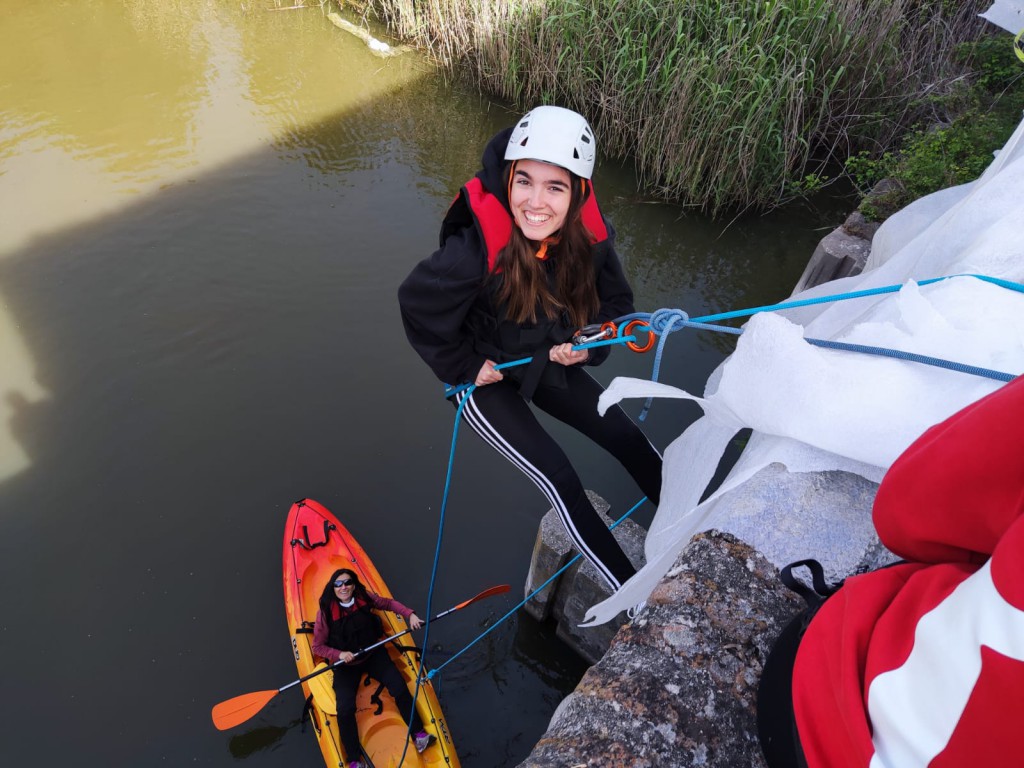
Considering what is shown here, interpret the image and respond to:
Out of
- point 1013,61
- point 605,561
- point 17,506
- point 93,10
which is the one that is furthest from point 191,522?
point 93,10

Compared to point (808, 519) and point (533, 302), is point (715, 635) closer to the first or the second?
point (808, 519)

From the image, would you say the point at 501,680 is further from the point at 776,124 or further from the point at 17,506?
the point at 776,124

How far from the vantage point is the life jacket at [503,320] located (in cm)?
278

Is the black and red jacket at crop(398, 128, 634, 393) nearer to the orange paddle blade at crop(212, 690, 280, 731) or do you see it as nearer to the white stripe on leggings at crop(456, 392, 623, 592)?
the white stripe on leggings at crop(456, 392, 623, 592)

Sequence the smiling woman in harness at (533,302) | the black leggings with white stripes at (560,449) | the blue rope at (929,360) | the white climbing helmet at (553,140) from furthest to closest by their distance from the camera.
A: the black leggings with white stripes at (560,449) < the smiling woman in harness at (533,302) < the white climbing helmet at (553,140) < the blue rope at (929,360)

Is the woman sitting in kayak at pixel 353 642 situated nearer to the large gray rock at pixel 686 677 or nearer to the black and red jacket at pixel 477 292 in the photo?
the black and red jacket at pixel 477 292

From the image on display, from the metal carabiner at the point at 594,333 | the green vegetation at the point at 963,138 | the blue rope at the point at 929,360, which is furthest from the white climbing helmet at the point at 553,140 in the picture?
the green vegetation at the point at 963,138

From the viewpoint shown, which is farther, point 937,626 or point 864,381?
point 864,381

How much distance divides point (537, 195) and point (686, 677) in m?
1.93

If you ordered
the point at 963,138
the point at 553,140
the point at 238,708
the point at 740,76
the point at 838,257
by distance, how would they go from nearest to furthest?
the point at 553,140
the point at 238,708
the point at 838,257
the point at 963,138
the point at 740,76

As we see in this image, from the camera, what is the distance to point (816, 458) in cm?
169

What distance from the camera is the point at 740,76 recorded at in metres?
6.70

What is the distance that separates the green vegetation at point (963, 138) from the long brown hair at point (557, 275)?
3480mm

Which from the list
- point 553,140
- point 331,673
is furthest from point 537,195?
point 331,673
